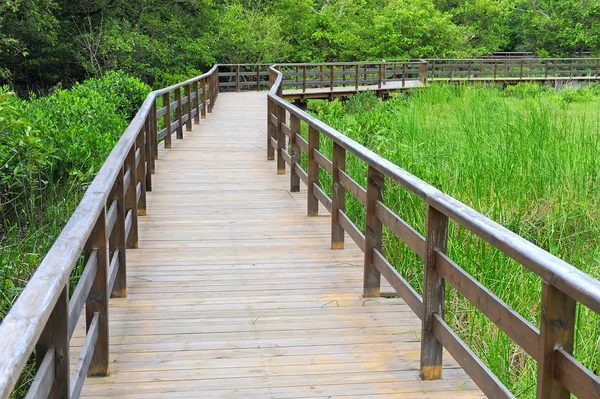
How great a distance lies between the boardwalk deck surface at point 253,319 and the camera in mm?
3590

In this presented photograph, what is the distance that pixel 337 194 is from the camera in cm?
596

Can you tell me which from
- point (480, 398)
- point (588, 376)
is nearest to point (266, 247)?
point (480, 398)

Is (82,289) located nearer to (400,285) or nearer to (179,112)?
(400,285)

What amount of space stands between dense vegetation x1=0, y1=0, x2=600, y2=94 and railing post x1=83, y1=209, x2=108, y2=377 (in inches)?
660

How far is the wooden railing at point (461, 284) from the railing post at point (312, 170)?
1.21 feet

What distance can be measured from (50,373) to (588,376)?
1.59 metres

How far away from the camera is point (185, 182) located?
9375 millimetres

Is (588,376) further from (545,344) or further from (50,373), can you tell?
(50,373)

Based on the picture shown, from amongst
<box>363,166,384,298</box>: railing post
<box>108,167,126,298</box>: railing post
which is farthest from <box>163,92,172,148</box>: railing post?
<box>363,166,384,298</box>: railing post

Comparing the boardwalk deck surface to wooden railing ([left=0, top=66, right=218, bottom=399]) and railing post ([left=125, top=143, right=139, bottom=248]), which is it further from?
wooden railing ([left=0, top=66, right=218, bottom=399])

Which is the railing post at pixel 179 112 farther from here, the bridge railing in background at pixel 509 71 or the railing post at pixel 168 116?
the bridge railing in background at pixel 509 71

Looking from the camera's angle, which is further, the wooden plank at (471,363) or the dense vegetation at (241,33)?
the dense vegetation at (241,33)

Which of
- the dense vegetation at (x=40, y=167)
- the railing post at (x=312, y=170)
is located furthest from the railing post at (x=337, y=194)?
the dense vegetation at (x=40, y=167)

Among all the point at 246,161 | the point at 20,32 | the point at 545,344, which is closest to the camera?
the point at 545,344
